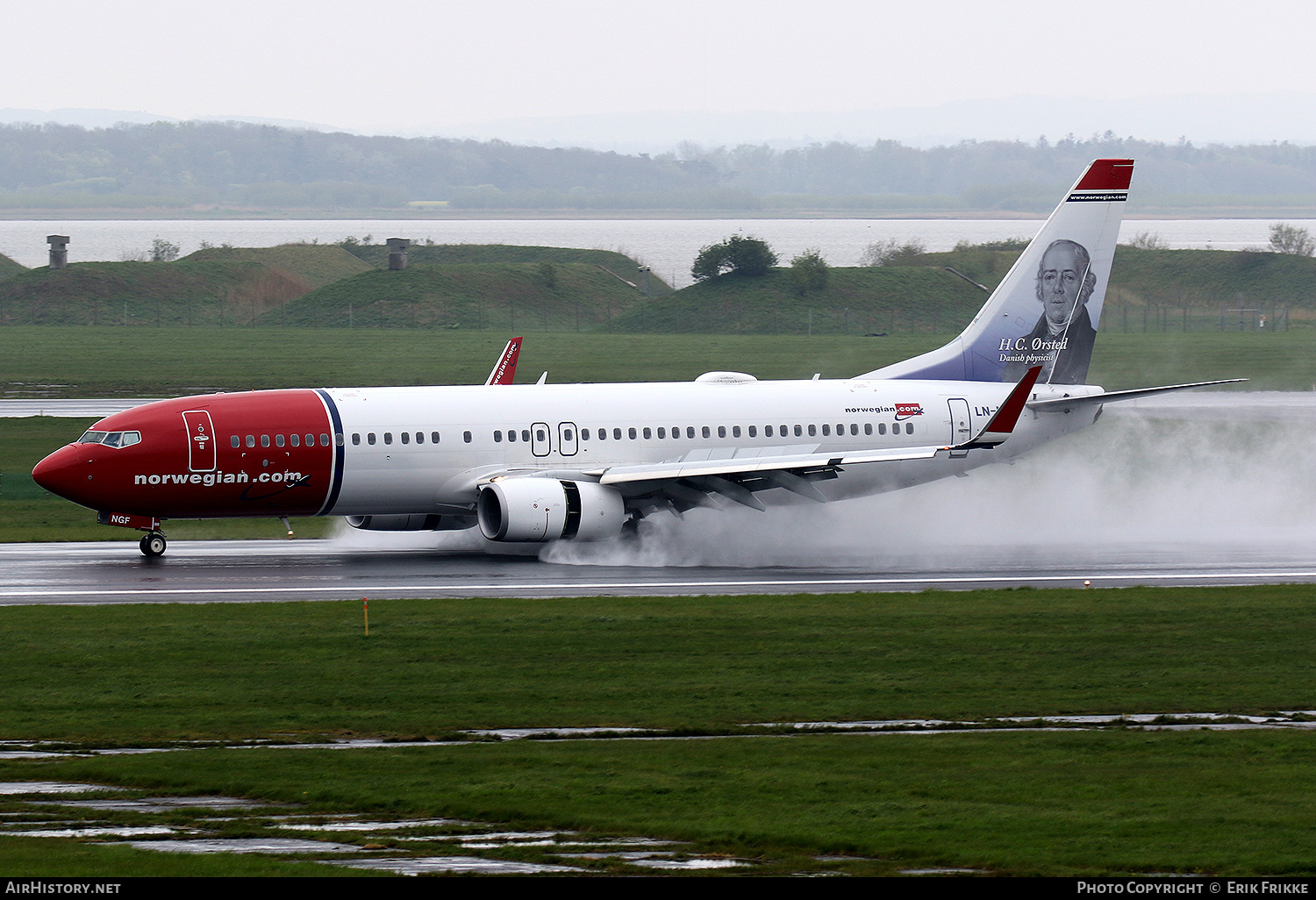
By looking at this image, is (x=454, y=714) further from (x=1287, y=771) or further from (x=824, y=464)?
(x=824, y=464)

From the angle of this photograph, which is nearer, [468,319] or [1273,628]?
[1273,628]

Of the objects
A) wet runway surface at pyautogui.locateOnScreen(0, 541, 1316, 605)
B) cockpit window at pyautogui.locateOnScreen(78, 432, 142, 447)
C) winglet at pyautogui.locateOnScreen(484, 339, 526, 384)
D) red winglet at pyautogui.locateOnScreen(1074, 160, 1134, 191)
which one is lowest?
wet runway surface at pyautogui.locateOnScreen(0, 541, 1316, 605)

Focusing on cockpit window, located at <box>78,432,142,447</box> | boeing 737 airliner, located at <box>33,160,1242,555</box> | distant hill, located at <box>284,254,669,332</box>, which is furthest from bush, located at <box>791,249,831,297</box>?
cockpit window, located at <box>78,432,142,447</box>

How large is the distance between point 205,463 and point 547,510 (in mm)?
8316

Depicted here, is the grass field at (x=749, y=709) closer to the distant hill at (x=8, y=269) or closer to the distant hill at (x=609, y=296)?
the distant hill at (x=609, y=296)

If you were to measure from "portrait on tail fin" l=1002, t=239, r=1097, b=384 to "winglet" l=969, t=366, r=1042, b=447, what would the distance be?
279 inches

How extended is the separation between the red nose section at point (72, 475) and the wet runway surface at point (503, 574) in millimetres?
1767

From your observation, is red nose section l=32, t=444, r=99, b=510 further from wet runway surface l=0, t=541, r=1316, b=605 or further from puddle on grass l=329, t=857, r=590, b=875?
puddle on grass l=329, t=857, r=590, b=875

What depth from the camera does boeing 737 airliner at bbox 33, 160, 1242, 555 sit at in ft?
126

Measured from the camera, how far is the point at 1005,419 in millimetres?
38344

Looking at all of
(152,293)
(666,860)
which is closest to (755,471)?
(666,860)

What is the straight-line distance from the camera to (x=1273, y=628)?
95.2 feet

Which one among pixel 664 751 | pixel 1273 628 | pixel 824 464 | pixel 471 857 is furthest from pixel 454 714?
pixel 824 464
